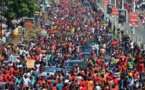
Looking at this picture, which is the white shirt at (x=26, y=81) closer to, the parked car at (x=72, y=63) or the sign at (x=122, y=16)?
the parked car at (x=72, y=63)

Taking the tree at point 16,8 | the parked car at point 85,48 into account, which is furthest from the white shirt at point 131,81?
the tree at point 16,8

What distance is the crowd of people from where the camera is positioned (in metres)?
29.2

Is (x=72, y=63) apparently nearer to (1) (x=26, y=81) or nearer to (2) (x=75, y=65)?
(2) (x=75, y=65)

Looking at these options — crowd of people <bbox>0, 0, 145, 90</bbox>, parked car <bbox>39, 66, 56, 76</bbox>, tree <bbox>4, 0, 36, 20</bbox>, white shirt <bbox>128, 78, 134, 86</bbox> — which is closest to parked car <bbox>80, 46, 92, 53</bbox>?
crowd of people <bbox>0, 0, 145, 90</bbox>

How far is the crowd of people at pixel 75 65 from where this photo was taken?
95.8ft

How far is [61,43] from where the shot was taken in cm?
4534

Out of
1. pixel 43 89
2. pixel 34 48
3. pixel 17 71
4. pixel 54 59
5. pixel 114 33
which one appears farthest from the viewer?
pixel 114 33

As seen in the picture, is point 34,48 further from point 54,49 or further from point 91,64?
point 91,64

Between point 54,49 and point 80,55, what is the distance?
3374 mm

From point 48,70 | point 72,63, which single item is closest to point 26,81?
point 48,70

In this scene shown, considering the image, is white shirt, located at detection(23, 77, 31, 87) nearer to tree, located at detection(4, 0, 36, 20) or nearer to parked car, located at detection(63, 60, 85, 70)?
parked car, located at detection(63, 60, 85, 70)

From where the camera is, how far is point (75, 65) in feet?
109

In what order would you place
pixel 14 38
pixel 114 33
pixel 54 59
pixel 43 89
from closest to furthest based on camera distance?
pixel 43 89 < pixel 54 59 < pixel 14 38 < pixel 114 33

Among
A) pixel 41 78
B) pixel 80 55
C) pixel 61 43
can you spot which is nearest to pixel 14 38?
pixel 61 43
